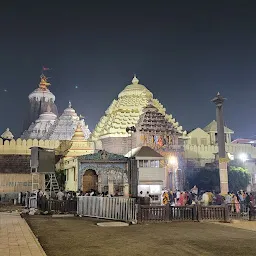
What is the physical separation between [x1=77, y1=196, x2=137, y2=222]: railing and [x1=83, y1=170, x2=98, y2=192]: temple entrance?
8856mm

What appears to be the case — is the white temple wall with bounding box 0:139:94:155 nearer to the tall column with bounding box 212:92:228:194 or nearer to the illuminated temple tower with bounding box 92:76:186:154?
A: the illuminated temple tower with bounding box 92:76:186:154

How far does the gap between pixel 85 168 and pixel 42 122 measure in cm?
2905

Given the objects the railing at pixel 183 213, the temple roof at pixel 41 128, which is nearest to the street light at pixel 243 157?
the temple roof at pixel 41 128

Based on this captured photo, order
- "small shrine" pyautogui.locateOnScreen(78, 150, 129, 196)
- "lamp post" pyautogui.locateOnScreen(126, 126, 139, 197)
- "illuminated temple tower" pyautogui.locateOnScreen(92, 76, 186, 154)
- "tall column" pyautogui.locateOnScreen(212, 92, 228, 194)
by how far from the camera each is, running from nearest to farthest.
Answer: "tall column" pyautogui.locateOnScreen(212, 92, 228, 194) → "small shrine" pyautogui.locateOnScreen(78, 150, 129, 196) → "lamp post" pyautogui.locateOnScreen(126, 126, 139, 197) → "illuminated temple tower" pyautogui.locateOnScreen(92, 76, 186, 154)

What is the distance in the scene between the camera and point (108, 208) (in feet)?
51.1

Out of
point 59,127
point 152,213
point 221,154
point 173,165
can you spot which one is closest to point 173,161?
point 173,165

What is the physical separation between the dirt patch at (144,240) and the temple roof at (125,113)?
22186 mm

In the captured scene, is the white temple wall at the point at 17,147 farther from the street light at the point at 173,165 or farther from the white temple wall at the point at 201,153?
the white temple wall at the point at 201,153

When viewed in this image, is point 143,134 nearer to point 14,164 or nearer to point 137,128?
point 137,128

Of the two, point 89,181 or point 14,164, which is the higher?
point 14,164

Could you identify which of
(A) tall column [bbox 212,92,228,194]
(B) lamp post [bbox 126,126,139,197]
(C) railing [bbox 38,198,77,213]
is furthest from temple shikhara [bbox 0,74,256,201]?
(C) railing [bbox 38,198,77,213]

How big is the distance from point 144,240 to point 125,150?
80.0ft

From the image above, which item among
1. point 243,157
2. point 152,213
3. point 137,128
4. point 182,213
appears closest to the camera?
point 152,213

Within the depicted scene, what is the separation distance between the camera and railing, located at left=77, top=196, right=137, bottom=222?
567 inches
